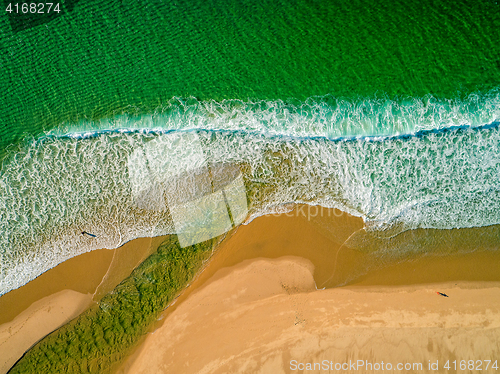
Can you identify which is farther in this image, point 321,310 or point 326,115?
point 326,115

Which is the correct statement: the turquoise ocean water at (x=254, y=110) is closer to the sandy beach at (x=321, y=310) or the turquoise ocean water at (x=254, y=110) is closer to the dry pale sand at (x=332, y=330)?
the sandy beach at (x=321, y=310)

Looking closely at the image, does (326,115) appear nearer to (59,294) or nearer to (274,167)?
(274,167)

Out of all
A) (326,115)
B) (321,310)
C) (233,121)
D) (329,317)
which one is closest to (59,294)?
(233,121)

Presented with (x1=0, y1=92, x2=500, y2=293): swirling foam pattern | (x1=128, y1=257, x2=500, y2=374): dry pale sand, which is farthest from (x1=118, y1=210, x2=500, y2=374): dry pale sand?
(x1=0, y1=92, x2=500, y2=293): swirling foam pattern

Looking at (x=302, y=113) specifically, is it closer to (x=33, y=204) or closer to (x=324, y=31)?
(x=324, y=31)

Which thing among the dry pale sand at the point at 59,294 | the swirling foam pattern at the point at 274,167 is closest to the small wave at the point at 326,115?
the swirling foam pattern at the point at 274,167

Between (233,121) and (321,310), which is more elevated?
(233,121)

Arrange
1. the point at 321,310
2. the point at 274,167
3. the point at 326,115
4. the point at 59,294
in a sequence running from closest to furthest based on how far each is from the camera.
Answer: the point at 321,310 → the point at 59,294 → the point at 274,167 → the point at 326,115

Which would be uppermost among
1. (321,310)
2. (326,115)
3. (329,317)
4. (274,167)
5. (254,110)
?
(254,110)
